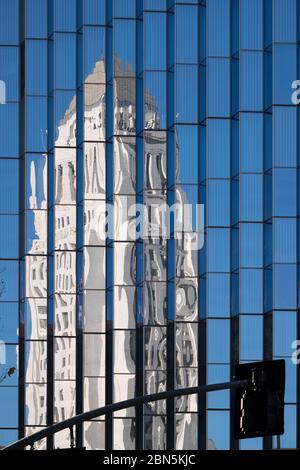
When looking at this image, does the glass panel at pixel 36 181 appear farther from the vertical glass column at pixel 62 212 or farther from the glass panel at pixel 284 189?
the glass panel at pixel 284 189

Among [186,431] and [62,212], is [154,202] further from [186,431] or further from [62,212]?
[186,431]

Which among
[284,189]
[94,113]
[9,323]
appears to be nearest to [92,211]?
[94,113]

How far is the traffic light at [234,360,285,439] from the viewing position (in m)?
25.6

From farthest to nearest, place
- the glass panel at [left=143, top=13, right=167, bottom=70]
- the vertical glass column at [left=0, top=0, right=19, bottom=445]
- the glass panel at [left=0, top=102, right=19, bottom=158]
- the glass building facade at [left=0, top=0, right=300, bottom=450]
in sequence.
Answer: the glass panel at [left=0, top=102, right=19, bottom=158] → the glass panel at [left=143, top=13, right=167, bottom=70] → the vertical glass column at [left=0, top=0, right=19, bottom=445] → the glass building facade at [left=0, top=0, right=300, bottom=450]

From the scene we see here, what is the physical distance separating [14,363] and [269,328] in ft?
32.2

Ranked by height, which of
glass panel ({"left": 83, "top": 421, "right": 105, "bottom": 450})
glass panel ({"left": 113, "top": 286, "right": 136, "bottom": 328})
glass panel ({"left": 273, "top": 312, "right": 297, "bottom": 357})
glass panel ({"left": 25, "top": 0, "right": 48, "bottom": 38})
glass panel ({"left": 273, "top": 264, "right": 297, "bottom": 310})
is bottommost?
glass panel ({"left": 83, "top": 421, "right": 105, "bottom": 450})

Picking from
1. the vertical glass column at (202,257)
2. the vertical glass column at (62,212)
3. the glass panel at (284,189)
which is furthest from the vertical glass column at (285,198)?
the vertical glass column at (62,212)

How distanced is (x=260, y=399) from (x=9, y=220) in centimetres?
3687

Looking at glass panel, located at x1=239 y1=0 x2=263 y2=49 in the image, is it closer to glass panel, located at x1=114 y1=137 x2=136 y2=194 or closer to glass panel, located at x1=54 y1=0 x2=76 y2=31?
glass panel, located at x1=114 y1=137 x2=136 y2=194

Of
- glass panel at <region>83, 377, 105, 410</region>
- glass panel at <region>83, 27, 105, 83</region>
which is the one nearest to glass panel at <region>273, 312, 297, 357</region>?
glass panel at <region>83, 377, 105, 410</region>

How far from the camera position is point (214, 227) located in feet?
199

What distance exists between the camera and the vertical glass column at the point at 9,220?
60.8m

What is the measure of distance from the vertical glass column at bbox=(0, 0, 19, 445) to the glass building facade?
0.21 feet

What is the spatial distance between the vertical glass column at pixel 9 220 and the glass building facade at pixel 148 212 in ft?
0.21
